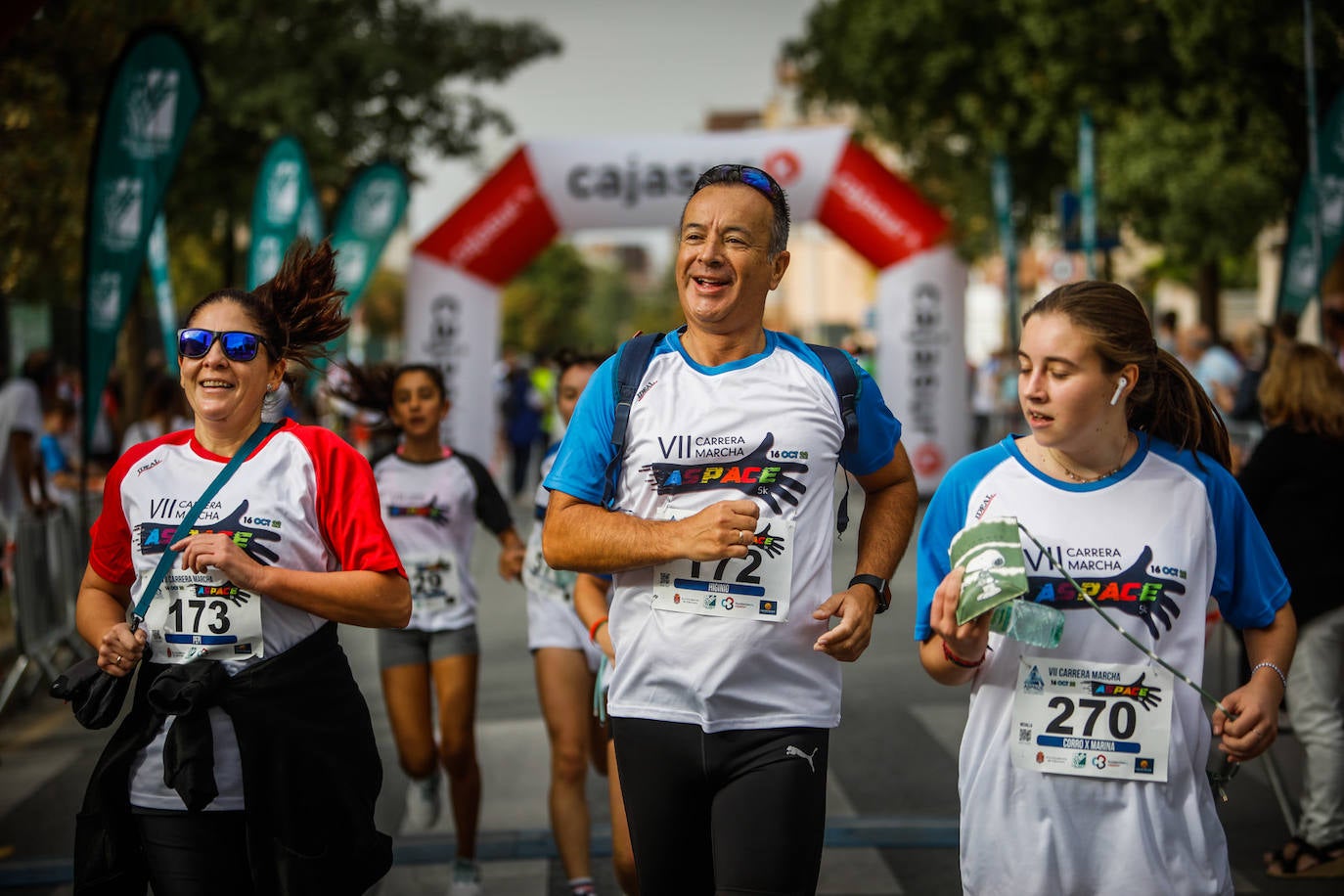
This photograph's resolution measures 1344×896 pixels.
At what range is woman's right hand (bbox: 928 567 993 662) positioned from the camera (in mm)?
2775

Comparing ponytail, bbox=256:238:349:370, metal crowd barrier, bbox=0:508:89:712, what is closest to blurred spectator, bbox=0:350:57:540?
metal crowd barrier, bbox=0:508:89:712

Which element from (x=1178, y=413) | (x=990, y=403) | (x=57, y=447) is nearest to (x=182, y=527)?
(x=1178, y=413)

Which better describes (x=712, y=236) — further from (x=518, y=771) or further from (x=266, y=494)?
(x=518, y=771)

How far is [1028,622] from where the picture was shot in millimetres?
2801

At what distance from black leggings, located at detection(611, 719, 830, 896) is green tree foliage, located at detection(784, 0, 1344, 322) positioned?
14.1 meters

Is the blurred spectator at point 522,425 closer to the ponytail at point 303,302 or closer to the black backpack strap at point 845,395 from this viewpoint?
the ponytail at point 303,302

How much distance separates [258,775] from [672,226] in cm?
1307

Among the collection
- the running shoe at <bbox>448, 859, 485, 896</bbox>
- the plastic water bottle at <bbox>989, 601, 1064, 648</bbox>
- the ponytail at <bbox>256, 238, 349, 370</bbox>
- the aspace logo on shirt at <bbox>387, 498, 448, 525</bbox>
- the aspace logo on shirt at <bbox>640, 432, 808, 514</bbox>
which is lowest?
the running shoe at <bbox>448, 859, 485, 896</bbox>

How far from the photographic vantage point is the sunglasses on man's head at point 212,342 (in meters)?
3.43

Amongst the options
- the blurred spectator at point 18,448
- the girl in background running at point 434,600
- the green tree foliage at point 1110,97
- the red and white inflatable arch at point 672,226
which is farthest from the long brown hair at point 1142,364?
the green tree foliage at point 1110,97

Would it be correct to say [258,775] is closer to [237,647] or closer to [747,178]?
[237,647]

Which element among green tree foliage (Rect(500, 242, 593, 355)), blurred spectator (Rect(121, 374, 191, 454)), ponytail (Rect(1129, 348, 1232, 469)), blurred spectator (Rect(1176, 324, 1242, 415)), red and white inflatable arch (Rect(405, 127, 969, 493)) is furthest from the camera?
green tree foliage (Rect(500, 242, 593, 355))

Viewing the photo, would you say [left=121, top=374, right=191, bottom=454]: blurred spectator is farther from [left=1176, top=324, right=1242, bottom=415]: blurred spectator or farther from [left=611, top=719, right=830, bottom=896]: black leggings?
[left=611, top=719, right=830, bottom=896]: black leggings

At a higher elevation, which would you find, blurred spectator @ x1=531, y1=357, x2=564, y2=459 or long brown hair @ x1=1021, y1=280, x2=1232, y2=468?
long brown hair @ x1=1021, y1=280, x2=1232, y2=468
